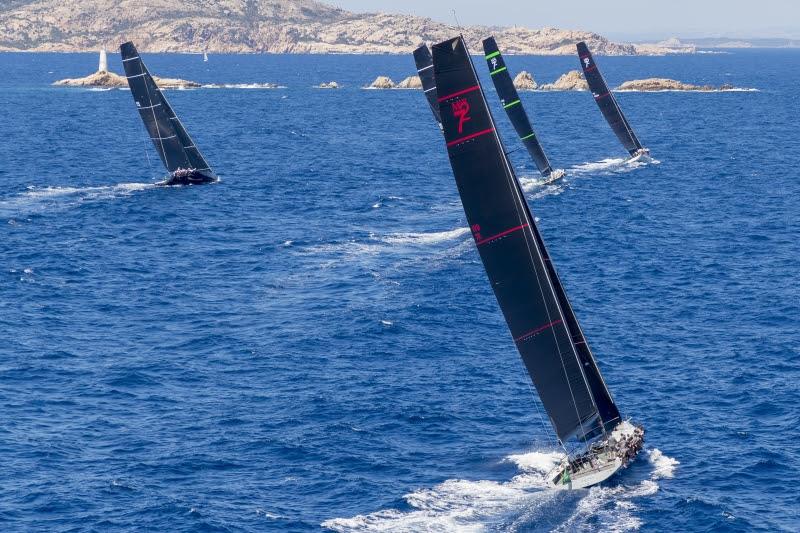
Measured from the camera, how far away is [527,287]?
4400cm

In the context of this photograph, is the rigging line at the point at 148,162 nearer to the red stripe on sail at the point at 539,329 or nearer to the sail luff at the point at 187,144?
the sail luff at the point at 187,144

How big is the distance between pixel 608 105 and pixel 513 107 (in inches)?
768

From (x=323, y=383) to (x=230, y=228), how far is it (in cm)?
3944

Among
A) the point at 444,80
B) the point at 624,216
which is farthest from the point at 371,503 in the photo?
the point at 624,216

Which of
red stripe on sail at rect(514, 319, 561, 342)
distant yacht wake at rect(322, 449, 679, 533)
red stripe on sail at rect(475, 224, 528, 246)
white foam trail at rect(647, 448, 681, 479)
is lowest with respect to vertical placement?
distant yacht wake at rect(322, 449, 679, 533)

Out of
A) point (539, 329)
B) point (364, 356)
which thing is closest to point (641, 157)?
point (364, 356)

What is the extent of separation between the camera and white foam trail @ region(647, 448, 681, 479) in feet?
148

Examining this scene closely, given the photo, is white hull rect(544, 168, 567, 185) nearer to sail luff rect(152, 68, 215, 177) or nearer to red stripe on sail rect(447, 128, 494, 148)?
sail luff rect(152, 68, 215, 177)

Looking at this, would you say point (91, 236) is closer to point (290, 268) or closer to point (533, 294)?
point (290, 268)

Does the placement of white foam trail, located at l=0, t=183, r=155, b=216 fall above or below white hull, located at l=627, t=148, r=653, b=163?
below

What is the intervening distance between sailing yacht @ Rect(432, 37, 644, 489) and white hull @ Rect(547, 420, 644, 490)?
4 cm

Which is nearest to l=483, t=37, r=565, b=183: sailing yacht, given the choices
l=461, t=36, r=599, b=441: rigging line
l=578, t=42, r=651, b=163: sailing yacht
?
l=578, t=42, r=651, b=163: sailing yacht

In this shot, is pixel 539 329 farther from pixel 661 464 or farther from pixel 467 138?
pixel 467 138

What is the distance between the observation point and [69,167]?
123 meters
